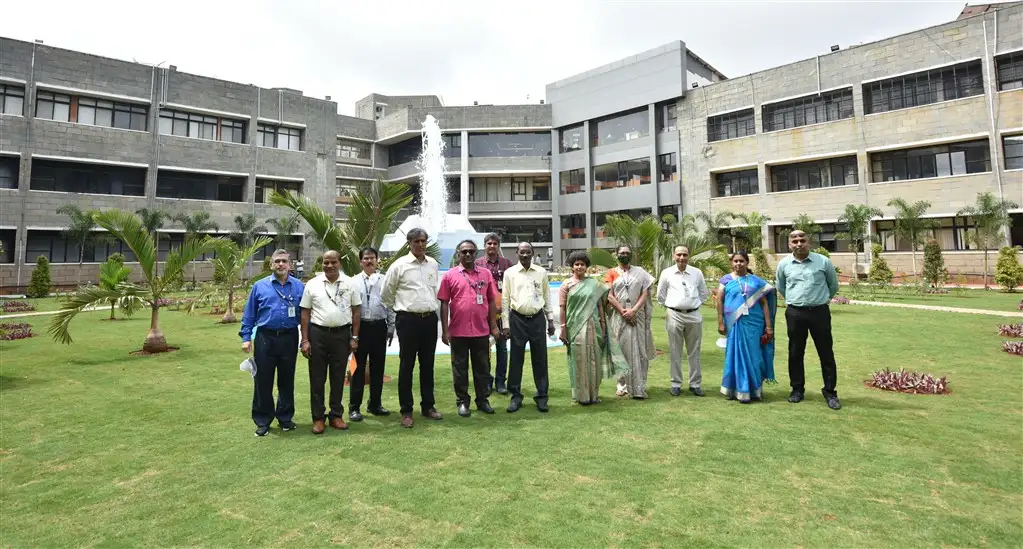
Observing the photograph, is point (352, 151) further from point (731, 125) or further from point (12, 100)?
point (731, 125)

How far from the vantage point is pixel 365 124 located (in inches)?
1670

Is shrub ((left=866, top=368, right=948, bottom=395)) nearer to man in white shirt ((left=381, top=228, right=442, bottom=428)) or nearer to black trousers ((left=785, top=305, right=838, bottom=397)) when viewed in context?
black trousers ((left=785, top=305, right=838, bottom=397))

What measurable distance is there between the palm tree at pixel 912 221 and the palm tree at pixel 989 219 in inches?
58.2

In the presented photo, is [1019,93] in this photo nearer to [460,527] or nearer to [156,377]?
[460,527]

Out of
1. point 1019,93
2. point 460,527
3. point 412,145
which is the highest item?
point 412,145

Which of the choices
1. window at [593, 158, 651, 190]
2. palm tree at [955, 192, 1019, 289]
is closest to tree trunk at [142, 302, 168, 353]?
palm tree at [955, 192, 1019, 289]

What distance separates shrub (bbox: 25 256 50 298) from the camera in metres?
24.1

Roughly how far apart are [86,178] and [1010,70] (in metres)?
47.1

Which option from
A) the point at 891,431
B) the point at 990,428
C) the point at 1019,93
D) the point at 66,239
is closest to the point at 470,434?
the point at 891,431

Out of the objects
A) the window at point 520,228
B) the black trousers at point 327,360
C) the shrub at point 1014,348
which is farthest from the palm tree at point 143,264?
the window at point 520,228

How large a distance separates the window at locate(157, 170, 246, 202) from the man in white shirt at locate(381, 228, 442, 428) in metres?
32.4

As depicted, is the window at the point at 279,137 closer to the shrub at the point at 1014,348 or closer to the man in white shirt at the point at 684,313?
the man in white shirt at the point at 684,313

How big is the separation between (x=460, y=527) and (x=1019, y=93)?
31723 millimetres

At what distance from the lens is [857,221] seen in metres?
24.2
